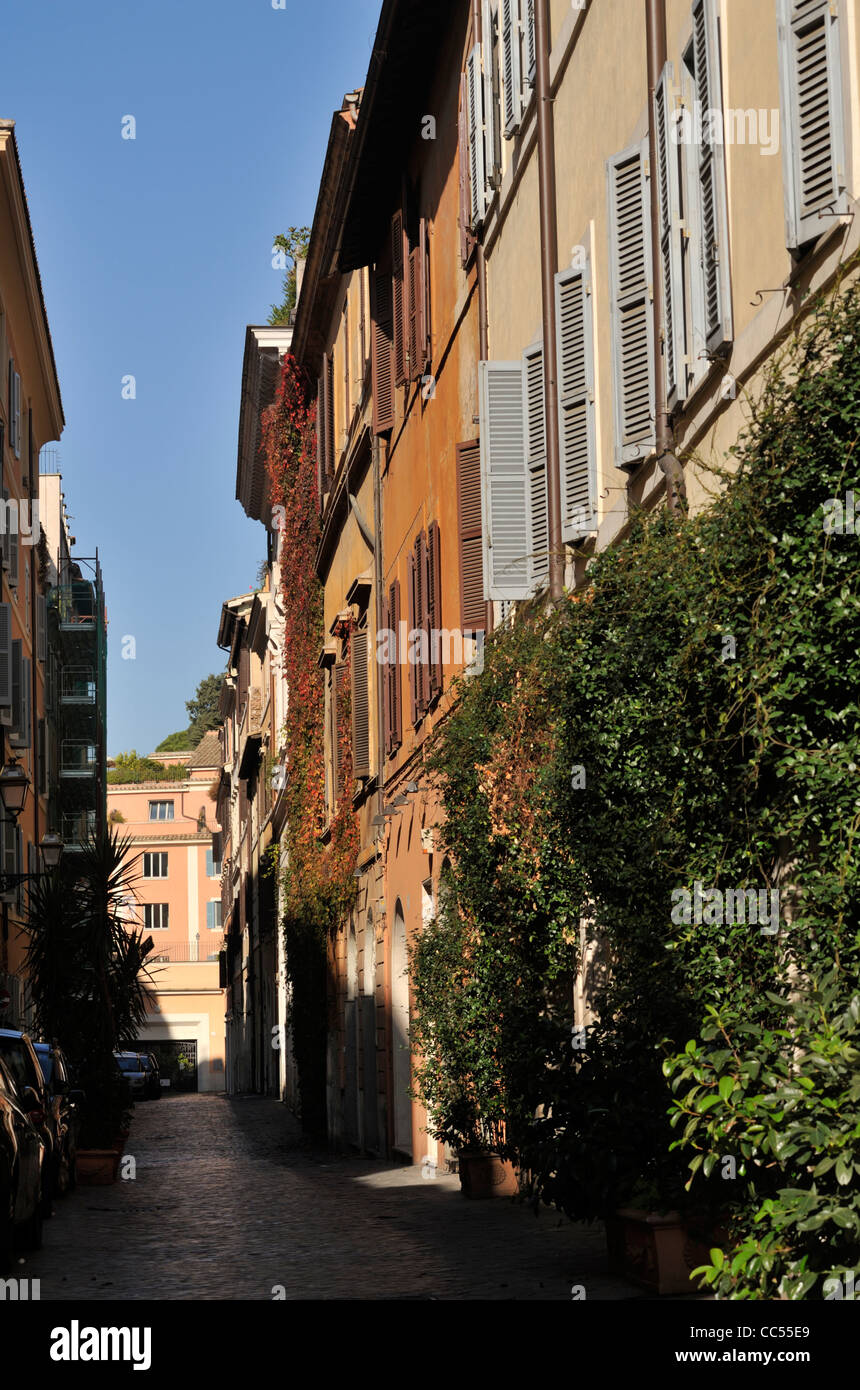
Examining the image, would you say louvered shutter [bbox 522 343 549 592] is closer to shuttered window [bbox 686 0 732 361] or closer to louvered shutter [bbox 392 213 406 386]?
shuttered window [bbox 686 0 732 361]

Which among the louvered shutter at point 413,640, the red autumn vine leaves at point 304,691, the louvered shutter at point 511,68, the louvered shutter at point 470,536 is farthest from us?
the red autumn vine leaves at point 304,691

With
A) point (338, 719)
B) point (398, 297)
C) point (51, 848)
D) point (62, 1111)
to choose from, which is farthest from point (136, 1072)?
point (398, 297)

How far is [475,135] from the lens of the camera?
17.9 m

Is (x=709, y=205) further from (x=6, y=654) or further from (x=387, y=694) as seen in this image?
(x=6, y=654)

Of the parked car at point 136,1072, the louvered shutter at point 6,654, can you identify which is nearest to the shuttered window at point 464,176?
the louvered shutter at point 6,654

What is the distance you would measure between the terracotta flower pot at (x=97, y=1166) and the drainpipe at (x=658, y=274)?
14.7m

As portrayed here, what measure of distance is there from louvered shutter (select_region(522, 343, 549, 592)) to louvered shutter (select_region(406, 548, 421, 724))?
6.44 meters

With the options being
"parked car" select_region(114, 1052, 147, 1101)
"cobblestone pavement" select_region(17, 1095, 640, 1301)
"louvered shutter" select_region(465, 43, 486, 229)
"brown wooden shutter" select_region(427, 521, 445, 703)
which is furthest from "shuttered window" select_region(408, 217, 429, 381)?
"parked car" select_region(114, 1052, 147, 1101)

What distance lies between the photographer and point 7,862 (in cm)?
3316

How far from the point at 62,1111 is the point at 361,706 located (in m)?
8.03

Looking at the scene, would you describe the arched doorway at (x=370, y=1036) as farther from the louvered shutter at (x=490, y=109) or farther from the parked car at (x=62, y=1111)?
the louvered shutter at (x=490, y=109)

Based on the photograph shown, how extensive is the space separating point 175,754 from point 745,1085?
108914mm

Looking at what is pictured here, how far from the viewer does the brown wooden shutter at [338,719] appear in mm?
29219

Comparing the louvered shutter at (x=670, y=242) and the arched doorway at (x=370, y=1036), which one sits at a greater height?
the louvered shutter at (x=670, y=242)
